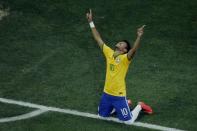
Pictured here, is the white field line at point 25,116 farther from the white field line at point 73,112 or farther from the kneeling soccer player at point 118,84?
the kneeling soccer player at point 118,84

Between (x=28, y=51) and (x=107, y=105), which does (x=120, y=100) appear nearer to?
(x=107, y=105)

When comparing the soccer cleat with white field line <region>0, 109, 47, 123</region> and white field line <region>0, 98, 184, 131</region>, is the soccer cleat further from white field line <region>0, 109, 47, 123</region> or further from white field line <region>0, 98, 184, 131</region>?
white field line <region>0, 109, 47, 123</region>

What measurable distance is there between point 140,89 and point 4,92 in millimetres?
3369

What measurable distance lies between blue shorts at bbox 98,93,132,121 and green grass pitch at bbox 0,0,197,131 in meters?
0.26

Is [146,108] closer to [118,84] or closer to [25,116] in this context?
[118,84]

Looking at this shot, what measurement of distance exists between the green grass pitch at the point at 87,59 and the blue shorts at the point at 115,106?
0.26 meters

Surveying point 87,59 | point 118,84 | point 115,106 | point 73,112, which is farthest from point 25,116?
point 87,59

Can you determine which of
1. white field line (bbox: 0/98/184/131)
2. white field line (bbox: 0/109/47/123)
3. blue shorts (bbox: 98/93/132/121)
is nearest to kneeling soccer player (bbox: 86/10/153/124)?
blue shorts (bbox: 98/93/132/121)

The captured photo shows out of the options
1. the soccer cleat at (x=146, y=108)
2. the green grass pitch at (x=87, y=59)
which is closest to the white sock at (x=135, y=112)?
the soccer cleat at (x=146, y=108)

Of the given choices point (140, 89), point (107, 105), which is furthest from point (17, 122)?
point (140, 89)

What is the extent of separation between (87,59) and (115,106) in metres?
3.41

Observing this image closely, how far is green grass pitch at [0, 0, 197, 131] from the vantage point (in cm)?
1343

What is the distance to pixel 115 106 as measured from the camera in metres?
13.0

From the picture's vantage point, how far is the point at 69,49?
1669 cm
